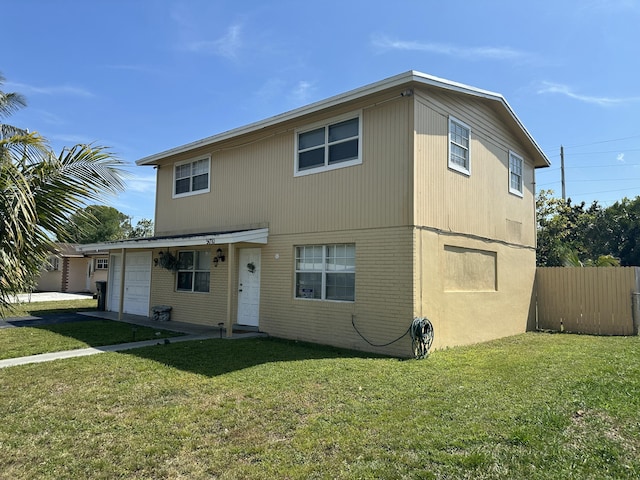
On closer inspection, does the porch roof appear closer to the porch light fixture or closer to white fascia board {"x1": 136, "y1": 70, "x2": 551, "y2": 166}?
the porch light fixture

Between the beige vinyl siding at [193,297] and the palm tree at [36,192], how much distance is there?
780cm

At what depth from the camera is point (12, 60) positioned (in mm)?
9711

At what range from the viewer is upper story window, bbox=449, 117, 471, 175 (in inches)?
413

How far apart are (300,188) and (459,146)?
161 inches

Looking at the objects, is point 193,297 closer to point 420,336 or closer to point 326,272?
point 326,272

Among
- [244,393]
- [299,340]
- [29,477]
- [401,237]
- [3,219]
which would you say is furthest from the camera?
[299,340]

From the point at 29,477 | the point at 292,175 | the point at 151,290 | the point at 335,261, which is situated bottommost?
the point at 29,477

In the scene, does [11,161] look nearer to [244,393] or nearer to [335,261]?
[244,393]

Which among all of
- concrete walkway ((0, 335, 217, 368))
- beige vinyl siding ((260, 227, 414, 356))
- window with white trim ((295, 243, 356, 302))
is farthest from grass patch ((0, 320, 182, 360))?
window with white trim ((295, 243, 356, 302))

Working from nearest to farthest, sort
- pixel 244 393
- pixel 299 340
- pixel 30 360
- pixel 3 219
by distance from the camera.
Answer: pixel 3 219 → pixel 244 393 → pixel 30 360 → pixel 299 340

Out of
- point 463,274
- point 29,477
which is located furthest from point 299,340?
point 29,477

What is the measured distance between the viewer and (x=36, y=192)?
4.61 metres

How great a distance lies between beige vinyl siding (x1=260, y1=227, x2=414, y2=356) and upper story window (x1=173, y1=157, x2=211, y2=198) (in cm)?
426

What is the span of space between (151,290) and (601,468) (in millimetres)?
13949
